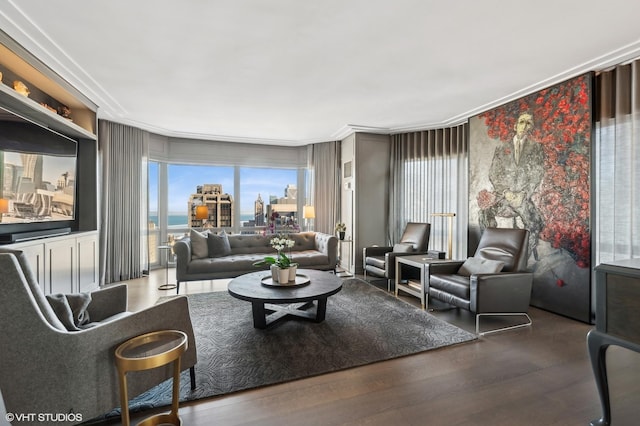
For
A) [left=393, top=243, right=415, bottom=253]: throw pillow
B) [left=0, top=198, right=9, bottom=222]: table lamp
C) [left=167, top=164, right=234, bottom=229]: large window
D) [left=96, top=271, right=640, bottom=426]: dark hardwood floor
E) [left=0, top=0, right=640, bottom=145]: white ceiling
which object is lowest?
[left=96, top=271, right=640, bottom=426]: dark hardwood floor

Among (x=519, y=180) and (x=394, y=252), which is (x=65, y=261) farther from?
(x=519, y=180)

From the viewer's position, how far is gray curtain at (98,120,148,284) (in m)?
5.00

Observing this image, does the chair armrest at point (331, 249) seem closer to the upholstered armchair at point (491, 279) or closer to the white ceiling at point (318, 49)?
the upholstered armchair at point (491, 279)

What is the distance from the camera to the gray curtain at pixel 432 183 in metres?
5.18

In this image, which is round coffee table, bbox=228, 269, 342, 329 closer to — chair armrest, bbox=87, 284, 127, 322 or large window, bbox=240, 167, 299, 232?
chair armrest, bbox=87, 284, 127, 322

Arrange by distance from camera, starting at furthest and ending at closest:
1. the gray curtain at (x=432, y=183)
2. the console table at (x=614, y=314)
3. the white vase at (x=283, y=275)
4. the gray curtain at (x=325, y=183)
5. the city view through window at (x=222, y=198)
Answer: the gray curtain at (x=325, y=183)
the city view through window at (x=222, y=198)
the gray curtain at (x=432, y=183)
the white vase at (x=283, y=275)
the console table at (x=614, y=314)

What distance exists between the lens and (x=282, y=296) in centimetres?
288

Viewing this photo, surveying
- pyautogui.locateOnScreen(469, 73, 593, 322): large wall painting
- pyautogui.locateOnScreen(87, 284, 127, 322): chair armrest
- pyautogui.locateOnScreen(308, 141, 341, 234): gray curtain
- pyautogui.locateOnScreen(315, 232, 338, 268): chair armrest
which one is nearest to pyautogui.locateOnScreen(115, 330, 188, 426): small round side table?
pyautogui.locateOnScreen(87, 284, 127, 322): chair armrest

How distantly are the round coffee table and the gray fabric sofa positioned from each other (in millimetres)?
1119

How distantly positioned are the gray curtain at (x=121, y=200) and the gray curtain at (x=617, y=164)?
653cm

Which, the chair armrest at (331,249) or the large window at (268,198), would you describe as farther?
the large window at (268,198)

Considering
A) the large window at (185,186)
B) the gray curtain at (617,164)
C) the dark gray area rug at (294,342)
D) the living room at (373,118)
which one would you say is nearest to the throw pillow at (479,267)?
the living room at (373,118)

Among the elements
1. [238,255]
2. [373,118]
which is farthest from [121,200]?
[373,118]

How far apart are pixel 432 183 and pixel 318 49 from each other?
11.8ft
